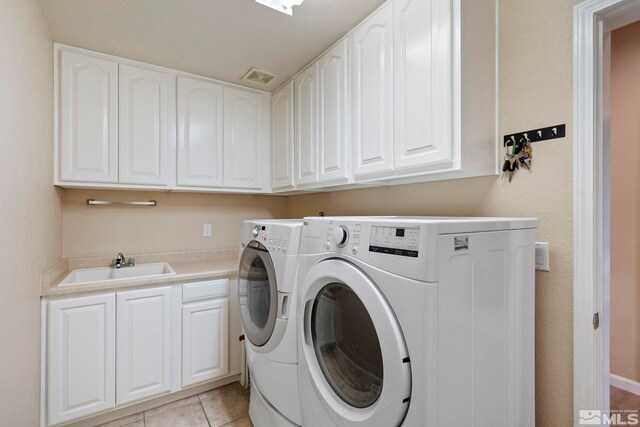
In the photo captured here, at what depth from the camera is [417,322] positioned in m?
0.82

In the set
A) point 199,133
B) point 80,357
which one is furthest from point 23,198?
point 199,133

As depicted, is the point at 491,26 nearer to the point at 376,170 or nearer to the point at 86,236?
the point at 376,170

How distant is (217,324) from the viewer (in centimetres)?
213

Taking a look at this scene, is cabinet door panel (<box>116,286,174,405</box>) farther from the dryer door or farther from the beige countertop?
the dryer door

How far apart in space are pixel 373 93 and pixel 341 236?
965 millimetres

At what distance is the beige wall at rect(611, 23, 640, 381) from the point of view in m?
2.04

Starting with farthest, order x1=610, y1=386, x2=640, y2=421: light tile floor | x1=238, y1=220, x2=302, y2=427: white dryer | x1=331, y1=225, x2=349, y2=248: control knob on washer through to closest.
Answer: x1=610, y1=386, x2=640, y2=421: light tile floor → x1=238, y1=220, x2=302, y2=427: white dryer → x1=331, y1=225, x2=349, y2=248: control knob on washer

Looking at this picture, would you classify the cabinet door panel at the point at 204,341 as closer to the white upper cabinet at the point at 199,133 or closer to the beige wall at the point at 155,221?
the beige wall at the point at 155,221

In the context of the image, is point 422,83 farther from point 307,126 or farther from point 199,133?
point 199,133

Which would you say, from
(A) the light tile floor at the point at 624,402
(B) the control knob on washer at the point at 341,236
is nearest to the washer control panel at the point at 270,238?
(B) the control knob on washer at the point at 341,236

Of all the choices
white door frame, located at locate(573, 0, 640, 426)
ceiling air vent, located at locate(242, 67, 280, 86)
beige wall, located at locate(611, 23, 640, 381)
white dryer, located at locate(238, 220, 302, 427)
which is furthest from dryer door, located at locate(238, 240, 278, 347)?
beige wall, located at locate(611, 23, 640, 381)

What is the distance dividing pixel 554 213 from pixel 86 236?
290 centimetres

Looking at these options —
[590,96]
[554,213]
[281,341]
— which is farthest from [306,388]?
[590,96]

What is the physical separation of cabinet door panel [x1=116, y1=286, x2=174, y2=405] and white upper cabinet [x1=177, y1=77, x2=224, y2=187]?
0.89m
